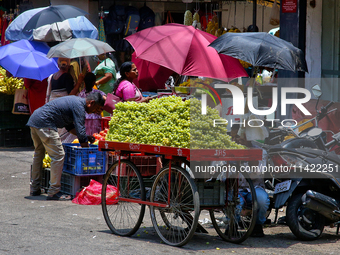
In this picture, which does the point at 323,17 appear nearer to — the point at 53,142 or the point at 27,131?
the point at 53,142

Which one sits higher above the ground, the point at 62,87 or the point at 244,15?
the point at 244,15

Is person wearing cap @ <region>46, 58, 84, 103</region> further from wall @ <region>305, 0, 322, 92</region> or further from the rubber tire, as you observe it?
the rubber tire

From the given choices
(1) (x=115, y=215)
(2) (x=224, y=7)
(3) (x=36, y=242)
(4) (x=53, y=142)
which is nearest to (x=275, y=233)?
(1) (x=115, y=215)

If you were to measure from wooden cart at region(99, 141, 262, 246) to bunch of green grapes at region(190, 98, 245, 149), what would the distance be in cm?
9

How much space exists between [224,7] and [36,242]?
10.4 meters

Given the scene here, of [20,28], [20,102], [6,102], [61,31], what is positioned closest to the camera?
[61,31]

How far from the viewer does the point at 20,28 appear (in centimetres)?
1012

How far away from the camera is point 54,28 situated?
392 inches

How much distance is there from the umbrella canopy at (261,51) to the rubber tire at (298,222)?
1811 millimetres

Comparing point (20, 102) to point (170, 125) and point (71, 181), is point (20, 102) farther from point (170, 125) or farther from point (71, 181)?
point (170, 125)

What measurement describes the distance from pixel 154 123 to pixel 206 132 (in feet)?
2.22

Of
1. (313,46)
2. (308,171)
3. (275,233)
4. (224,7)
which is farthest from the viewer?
(224,7)

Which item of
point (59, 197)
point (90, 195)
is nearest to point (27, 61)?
point (59, 197)

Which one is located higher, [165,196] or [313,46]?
[313,46]
